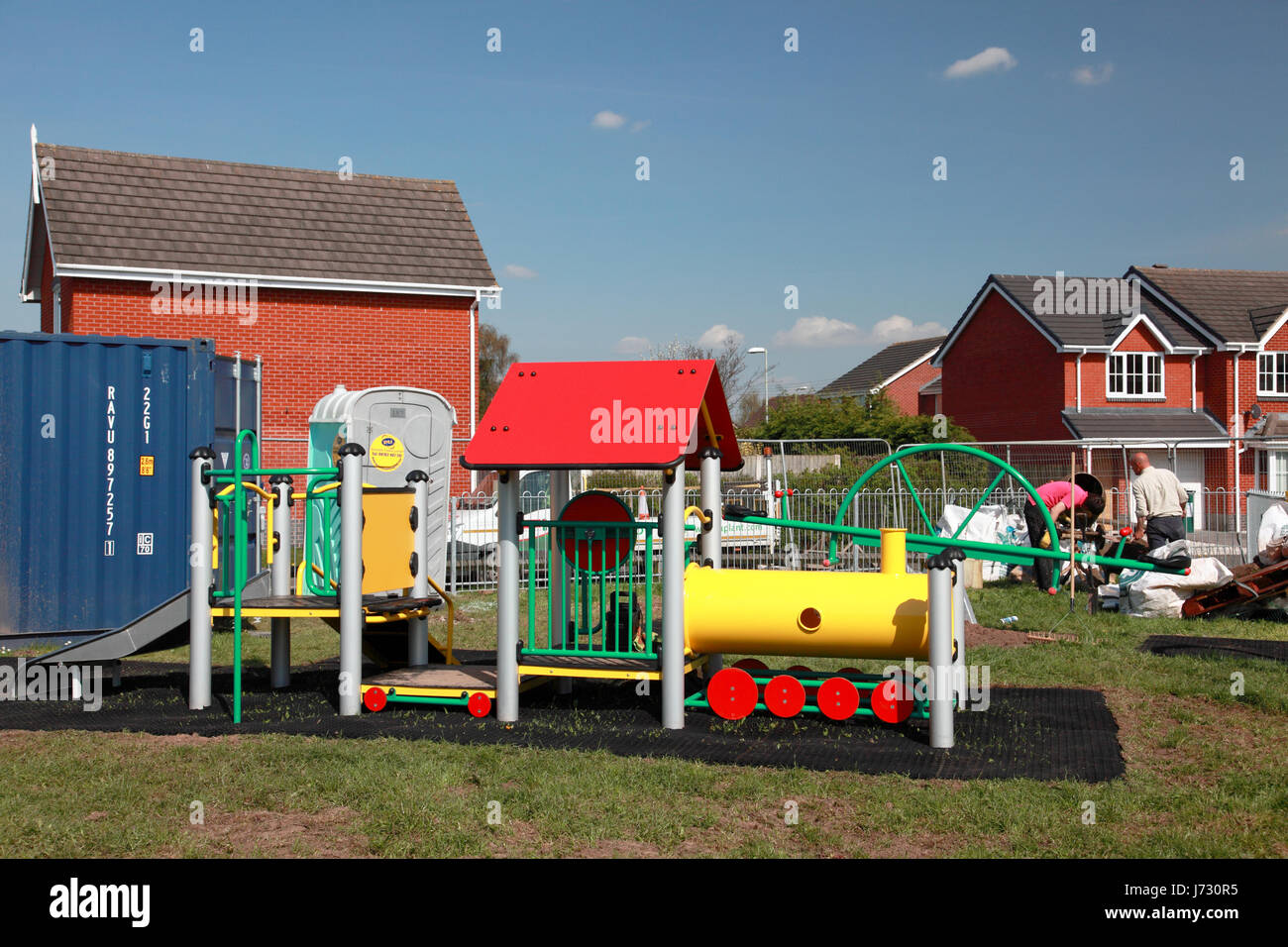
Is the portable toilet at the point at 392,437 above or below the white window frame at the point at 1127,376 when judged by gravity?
below

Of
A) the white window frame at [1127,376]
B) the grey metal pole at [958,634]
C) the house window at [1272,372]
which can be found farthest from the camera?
the house window at [1272,372]

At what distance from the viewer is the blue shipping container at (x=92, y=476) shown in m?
10.9

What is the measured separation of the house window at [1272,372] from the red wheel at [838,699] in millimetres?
35302

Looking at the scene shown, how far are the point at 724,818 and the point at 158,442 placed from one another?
835cm

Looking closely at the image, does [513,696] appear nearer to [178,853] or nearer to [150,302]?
[178,853]

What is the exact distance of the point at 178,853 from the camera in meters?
5.05

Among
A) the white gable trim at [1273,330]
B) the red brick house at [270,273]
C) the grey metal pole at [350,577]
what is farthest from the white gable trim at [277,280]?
the white gable trim at [1273,330]

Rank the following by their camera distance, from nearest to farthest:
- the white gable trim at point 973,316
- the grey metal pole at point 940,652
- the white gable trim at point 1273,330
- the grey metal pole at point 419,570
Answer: the grey metal pole at point 940,652 < the grey metal pole at point 419,570 < the white gable trim at point 1273,330 < the white gable trim at point 973,316

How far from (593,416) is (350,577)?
2.14 meters

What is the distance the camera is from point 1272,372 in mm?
37094

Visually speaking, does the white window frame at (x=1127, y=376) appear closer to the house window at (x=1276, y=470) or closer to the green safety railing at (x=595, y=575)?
the house window at (x=1276, y=470)

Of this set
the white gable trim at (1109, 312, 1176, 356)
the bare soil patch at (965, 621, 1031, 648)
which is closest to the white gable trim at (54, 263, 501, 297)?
the bare soil patch at (965, 621, 1031, 648)

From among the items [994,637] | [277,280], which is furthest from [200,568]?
[277,280]

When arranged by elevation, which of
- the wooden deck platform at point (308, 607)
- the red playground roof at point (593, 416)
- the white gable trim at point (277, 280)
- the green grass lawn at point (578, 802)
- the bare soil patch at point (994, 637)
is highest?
the white gable trim at point (277, 280)
